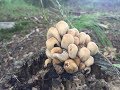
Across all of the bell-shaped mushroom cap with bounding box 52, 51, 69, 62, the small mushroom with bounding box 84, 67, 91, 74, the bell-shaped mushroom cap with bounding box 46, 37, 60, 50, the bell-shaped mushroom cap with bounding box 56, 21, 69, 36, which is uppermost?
the bell-shaped mushroom cap with bounding box 56, 21, 69, 36

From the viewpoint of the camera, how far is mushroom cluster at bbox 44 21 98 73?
409 cm

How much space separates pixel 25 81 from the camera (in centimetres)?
455

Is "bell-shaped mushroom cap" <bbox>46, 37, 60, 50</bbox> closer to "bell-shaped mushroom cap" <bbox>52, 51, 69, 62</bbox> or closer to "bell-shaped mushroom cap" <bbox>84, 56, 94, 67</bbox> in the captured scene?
"bell-shaped mushroom cap" <bbox>52, 51, 69, 62</bbox>

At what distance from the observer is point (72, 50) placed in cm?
404

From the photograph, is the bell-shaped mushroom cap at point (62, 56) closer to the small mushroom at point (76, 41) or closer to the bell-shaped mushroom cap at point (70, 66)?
the bell-shaped mushroom cap at point (70, 66)

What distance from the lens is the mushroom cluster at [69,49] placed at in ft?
13.4

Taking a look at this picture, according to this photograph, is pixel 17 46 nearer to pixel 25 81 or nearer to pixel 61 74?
pixel 25 81

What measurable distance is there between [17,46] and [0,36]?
0.51m

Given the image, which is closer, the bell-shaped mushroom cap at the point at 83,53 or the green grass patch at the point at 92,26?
the bell-shaped mushroom cap at the point at 83,53

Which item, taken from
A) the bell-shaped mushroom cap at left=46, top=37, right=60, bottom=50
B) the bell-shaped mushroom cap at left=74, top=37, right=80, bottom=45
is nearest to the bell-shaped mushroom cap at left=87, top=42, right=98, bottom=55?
the bell-shaped mushroom cap at left=74, top=37, right=80, bottom=45

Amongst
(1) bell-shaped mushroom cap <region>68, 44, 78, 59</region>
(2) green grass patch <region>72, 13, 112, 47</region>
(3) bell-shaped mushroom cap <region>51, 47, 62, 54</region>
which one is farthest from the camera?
(2) green grass patch <region>72, 13, 112, 47</region>

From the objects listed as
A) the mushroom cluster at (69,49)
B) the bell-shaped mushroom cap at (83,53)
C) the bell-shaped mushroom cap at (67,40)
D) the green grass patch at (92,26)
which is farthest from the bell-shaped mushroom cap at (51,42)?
the green grass patch at (92,26)

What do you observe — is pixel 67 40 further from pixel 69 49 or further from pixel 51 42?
pixel 51 42

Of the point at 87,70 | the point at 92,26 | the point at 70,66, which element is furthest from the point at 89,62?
the point at 92,26
